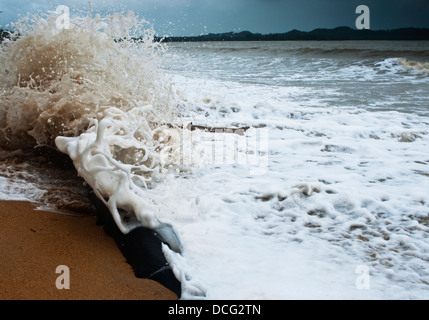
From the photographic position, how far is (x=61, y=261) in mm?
2008

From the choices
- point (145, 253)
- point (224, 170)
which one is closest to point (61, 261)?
point (145, 253)

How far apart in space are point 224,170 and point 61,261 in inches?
65.3

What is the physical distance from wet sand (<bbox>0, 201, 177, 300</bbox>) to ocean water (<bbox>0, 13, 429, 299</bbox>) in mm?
173

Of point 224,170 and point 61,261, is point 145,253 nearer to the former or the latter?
point 61,261

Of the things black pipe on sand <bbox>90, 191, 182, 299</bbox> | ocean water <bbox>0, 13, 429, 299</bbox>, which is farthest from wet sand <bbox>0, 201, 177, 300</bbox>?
ocean water <bbox>0, 13, 429, 299</bbox>

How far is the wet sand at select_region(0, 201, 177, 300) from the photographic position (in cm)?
179

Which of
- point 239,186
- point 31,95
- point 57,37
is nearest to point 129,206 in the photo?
point 239,186

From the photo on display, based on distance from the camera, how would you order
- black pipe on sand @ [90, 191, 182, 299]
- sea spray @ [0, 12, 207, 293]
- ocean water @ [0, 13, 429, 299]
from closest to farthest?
1. black pipe on sand @ [90, 191, 182, 299]
2. ocean water @ [0, 13, 429, 299]
3. sea spray @ [0, 12, 207, 293]

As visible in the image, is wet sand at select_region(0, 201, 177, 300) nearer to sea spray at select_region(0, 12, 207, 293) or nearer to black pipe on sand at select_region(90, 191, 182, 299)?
black pipe on sand at select_region(90, 191, 182, 299)

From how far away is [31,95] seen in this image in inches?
147

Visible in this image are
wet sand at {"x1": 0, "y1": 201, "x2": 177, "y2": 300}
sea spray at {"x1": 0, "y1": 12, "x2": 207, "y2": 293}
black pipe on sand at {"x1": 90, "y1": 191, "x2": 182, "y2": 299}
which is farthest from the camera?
sea spray at {"x1": 0, "y1": 12, "x2": 207, "y2": 293}

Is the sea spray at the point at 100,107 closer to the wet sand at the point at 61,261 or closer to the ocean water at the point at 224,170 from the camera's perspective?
the ocean water at the point at 224,170

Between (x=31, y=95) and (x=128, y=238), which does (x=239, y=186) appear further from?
(x=31, y=95)

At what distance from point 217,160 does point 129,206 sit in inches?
57.7
